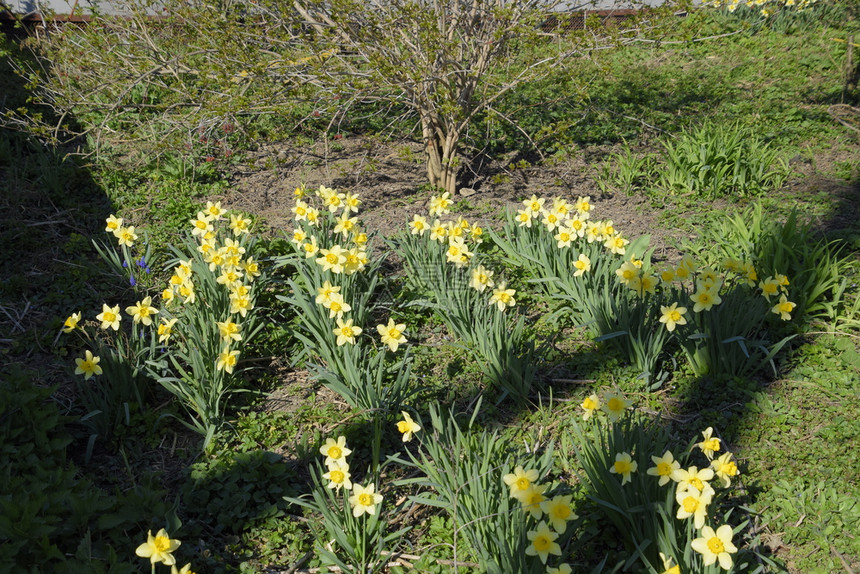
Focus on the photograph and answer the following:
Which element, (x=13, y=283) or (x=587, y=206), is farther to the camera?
(x=13, y=283)

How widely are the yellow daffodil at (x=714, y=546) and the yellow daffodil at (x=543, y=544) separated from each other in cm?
35

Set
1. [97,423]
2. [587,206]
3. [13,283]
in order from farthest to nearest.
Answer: [13,283]
[587,206]
[97,423]

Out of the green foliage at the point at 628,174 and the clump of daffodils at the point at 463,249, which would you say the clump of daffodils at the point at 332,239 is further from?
the green foliage at the point at 628,174

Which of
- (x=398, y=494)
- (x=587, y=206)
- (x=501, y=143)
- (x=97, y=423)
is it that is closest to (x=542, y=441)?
(x=398, y=494)

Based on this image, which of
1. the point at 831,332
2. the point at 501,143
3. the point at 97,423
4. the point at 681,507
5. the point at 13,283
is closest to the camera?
the point at 681,507

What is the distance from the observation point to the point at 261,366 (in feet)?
10.2

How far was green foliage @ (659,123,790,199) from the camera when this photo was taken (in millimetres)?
4180

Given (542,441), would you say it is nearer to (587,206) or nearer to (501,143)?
(587,206)

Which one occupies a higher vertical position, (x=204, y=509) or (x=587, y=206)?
(x=587, y=206)

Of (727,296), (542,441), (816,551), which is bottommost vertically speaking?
(816,551)

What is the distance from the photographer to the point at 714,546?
1.66m

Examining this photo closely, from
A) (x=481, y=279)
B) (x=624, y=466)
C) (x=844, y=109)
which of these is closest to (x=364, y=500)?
(x=624, y=466)

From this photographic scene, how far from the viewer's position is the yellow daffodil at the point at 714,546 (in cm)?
166

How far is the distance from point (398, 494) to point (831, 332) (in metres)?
2.07
